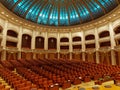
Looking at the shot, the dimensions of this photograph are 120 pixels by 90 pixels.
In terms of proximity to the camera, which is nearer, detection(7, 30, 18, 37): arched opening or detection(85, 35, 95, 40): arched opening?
detection(7, 30, 18, 37): arched opening

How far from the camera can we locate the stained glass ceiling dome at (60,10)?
60.1 ft

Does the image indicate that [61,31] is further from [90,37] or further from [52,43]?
[90,37]

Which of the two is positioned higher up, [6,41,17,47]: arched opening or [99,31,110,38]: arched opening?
[99,31,110,38]: arched opening

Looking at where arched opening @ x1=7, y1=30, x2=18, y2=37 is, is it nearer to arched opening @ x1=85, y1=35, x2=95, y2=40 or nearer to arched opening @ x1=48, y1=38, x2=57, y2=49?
arched opening @ x1=48, y1=38, x2=57, y2=49

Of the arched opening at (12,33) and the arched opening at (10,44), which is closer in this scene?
the arched opening at (10,44)

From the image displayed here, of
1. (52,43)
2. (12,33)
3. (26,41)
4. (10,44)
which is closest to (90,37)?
(52,43)

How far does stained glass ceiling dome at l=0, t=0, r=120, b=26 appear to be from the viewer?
18.3 metres

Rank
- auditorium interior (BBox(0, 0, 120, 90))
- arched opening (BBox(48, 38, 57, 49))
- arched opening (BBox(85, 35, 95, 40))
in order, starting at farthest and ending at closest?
arched opening (BBox(48, 38, 57, 49)), arched opening (BBox(85, 35, 95, 40)), auditorium interior (BBox(0, 0, 120, 90))

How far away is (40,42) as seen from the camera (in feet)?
75.6

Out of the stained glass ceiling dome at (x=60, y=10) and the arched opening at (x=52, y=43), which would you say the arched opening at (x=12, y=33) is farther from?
the arched opening at (x=52, y=43)

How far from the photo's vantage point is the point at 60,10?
22391 millimetres

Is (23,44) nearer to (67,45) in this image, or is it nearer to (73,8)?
(67,45)

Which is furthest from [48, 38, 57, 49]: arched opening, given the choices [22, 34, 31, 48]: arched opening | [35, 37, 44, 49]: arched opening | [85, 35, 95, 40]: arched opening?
[85, 35, 95, 40]: arched opening

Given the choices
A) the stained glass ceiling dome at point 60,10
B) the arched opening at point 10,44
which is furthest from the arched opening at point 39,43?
the arched opening at point 10,44
